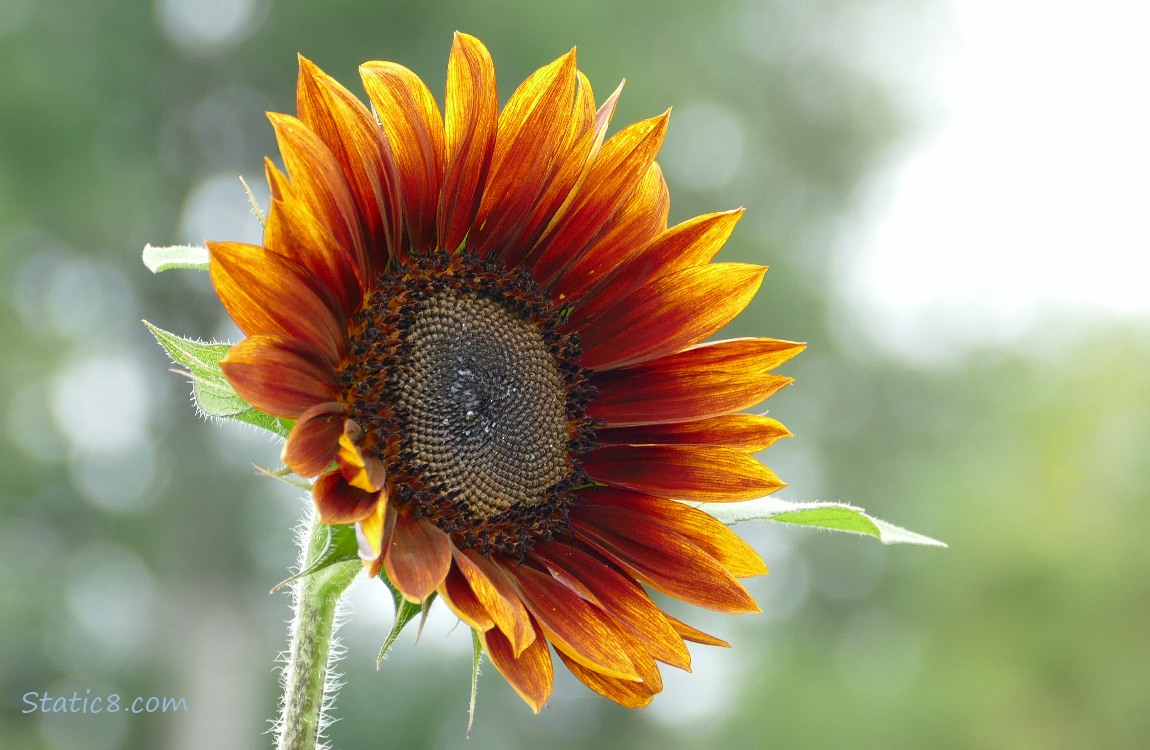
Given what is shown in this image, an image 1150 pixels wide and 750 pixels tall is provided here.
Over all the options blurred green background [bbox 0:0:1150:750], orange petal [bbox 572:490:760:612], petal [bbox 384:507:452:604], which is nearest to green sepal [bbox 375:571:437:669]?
petal [bbox 384:507:452:604]

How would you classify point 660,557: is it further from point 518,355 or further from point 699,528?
point 518,355

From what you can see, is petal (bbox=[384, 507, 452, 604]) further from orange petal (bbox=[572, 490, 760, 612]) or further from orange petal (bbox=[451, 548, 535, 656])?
orange petal (bbox=[572, 490, 760, 612])

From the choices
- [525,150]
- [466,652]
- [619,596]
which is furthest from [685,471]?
[466,652]

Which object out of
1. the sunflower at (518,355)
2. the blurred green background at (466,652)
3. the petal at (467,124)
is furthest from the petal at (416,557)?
the blurred green background at (466,652)

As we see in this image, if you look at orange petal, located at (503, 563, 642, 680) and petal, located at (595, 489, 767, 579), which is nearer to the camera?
orange petal, located at (503, 563, 642, 680)

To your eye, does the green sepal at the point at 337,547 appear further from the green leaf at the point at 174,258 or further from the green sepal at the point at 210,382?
the green leaf at the point at 174,258

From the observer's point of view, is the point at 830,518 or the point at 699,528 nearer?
the point at 830,518
